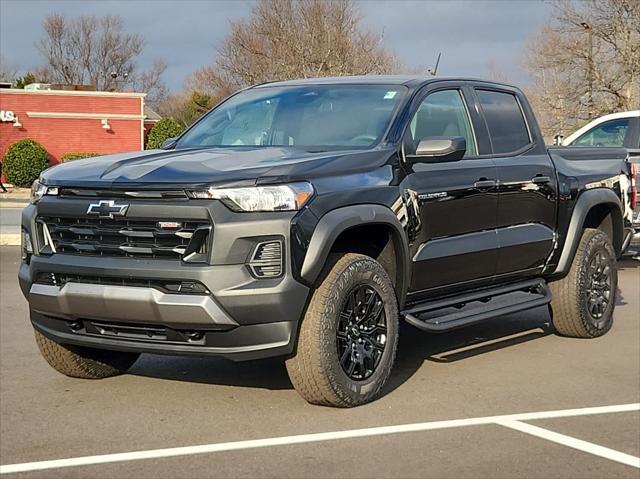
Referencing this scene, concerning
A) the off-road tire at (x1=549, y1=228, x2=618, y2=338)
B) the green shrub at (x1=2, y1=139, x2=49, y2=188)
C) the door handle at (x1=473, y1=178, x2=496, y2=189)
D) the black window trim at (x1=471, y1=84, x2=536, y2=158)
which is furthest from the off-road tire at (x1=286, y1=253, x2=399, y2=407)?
the green shrub at (x1=2, y1=139, x2=49, y2=188)

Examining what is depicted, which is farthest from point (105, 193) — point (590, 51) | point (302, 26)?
point (302, 26)

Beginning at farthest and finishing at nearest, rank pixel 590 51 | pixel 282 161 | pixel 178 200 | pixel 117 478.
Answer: pixel 590 51, pixel 282 161, pixel 178 200, pixel 117 478

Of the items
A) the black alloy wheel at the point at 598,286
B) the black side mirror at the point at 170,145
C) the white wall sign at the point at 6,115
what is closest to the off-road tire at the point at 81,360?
the black side mirror at the point at 170,145

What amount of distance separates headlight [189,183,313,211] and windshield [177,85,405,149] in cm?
101

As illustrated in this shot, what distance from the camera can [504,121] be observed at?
7555 mm

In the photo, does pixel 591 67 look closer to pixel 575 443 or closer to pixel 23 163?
pixel 23 163

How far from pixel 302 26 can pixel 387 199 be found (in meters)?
46.9

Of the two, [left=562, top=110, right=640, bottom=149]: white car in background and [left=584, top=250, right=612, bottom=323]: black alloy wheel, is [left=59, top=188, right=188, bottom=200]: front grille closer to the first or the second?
[left=584, top=250, right=612, bottom=323]: black alloy wheel

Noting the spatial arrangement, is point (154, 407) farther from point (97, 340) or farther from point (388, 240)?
point (388, 240)

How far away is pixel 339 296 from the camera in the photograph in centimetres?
553

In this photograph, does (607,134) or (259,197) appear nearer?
(259,197)

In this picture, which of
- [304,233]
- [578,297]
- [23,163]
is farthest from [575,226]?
[23,163]

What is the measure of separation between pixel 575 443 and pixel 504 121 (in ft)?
10.2

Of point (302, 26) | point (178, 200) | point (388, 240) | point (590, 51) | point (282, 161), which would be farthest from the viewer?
point (302, 26)
